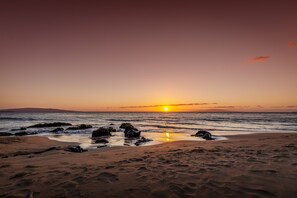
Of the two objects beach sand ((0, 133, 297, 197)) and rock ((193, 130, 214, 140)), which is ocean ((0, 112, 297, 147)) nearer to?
rock ((193, 130, 214, 140))

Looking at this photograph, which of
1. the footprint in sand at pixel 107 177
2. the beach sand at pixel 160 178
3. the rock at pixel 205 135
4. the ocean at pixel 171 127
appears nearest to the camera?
the beach sand at pixel 160 178

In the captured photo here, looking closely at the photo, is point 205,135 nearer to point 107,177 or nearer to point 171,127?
point 107,177

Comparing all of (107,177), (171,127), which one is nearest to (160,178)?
(107,177)

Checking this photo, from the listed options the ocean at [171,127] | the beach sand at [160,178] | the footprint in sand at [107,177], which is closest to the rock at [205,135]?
the ocean at [171,127]

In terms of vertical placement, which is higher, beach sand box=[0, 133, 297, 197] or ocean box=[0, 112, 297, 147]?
beach sand box=[0, 133, 297, 197]

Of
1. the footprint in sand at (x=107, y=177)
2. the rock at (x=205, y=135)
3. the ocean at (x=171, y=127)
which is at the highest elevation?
the footprint in sand at (x=107, y=177)

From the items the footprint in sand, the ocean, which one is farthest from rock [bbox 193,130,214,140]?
the footprint in sand

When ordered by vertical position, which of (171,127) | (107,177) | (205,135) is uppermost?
(107,177)

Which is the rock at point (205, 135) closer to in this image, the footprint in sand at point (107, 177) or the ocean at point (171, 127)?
the ocean at point (171, 127)

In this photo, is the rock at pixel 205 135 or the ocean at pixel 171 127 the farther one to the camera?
the ocean at pixel 171 127

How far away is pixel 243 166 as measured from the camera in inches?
284

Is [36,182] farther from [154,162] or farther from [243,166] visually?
[243,166]

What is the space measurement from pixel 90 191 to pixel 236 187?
348 centimetres

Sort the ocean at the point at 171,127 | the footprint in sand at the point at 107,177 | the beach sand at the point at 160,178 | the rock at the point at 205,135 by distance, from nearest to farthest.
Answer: the beach sand at the point at 160,178, the footprint in sand at the point at 107,177, the rock at the point at 205,135, the ocean at the point at 171,127
